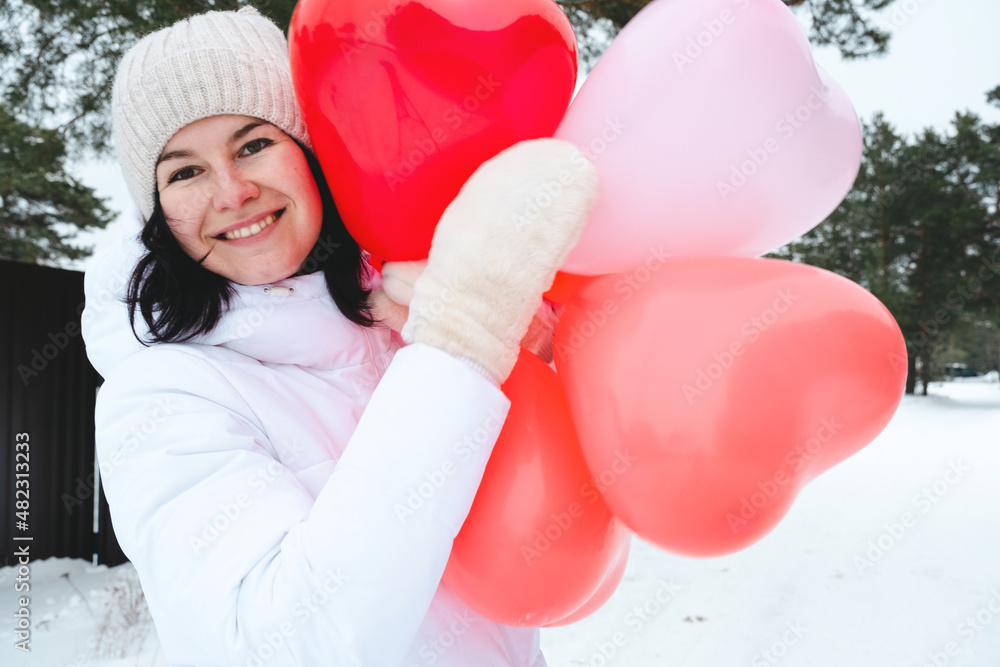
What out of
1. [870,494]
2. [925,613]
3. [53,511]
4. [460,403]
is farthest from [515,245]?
[870,494]

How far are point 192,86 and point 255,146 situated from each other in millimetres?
127

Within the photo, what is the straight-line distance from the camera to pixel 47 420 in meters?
4.23

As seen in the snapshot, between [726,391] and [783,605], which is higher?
[726,391]

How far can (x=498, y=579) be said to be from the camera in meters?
0.89

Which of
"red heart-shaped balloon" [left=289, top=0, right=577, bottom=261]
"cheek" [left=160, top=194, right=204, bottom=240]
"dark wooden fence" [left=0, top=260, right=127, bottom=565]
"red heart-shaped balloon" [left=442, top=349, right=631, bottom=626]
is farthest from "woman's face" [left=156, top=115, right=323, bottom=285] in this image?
"dark wooden fence" [left=0, top=260, right=127, bottom=565]

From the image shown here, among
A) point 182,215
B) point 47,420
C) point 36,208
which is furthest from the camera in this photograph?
point 36,208

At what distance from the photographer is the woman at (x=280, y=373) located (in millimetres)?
Answer: 722

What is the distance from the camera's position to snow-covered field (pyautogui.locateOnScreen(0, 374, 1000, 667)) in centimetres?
332

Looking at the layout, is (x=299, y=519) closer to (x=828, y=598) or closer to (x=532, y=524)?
(x=532, y=524)

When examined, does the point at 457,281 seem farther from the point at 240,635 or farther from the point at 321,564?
the point at 240,635

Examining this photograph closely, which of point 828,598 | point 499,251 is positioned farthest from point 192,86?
point 828,598

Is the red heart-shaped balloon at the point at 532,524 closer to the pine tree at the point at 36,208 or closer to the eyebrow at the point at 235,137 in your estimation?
the eyebrow at the point at 235,137

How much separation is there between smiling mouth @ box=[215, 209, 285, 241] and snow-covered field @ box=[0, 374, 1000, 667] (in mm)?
3067

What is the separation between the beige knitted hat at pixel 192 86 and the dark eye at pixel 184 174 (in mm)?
55
